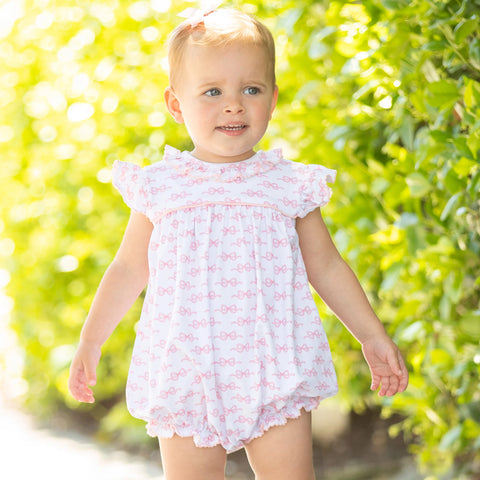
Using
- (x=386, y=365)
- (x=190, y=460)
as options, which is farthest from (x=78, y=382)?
(x=386, y=365)

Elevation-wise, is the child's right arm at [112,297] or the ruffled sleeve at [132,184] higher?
the ruffled sleeve at [132,184]

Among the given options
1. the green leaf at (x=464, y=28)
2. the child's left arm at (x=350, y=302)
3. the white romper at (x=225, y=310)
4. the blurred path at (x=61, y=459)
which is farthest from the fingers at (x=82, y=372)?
the blurred path at (x=61, y=459)

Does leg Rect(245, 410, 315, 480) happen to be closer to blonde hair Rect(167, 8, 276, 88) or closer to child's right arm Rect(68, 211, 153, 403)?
child's right arm Rect(68, 211, 153, 403)

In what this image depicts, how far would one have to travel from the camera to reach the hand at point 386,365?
1.95 meters

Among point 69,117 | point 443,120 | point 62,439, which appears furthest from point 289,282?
point 62,439

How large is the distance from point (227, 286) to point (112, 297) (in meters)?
0.31

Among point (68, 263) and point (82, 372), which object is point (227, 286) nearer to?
point (82, 372)

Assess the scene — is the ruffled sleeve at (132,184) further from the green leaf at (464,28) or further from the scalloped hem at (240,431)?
the green leaf at (464,28)

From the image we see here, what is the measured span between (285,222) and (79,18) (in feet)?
8.37

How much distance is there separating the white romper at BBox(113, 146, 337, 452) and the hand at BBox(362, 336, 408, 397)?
5.2 inches

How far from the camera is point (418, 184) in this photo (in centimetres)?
243

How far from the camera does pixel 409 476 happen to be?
3.56 metres

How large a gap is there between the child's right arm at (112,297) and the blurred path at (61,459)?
194 centimetres

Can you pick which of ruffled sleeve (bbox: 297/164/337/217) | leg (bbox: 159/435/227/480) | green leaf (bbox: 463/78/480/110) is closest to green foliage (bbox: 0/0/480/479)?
green leaf (bbox: 463/78/480/110)
